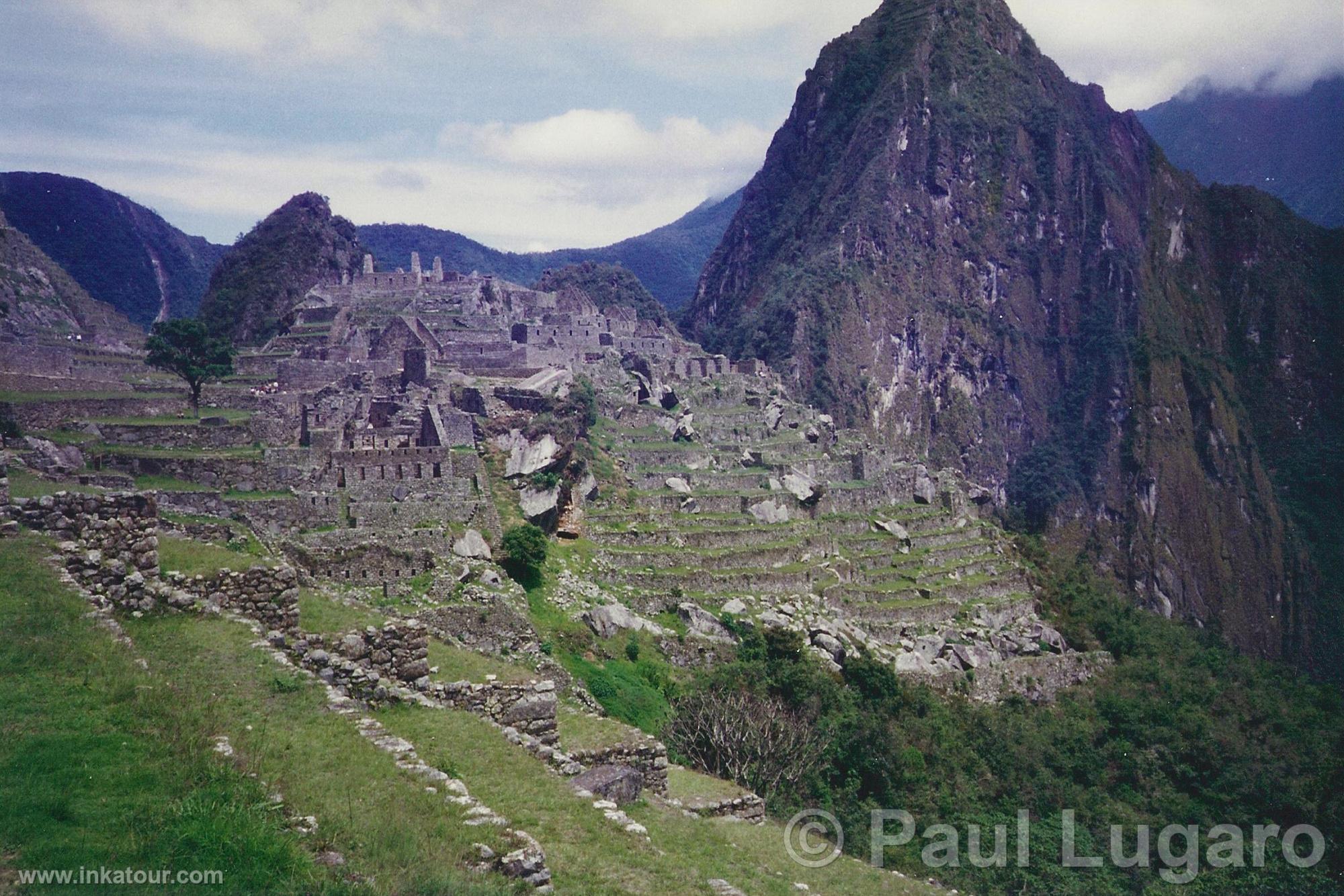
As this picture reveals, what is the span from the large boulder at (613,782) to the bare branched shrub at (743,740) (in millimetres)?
9483

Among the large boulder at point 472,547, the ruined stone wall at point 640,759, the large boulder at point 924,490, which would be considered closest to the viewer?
the ruined stone wall at point 640,759

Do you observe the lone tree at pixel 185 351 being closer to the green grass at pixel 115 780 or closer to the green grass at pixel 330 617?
the green grass at pixel 330 617

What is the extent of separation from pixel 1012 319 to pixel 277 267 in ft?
485

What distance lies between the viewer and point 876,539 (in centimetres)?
4875

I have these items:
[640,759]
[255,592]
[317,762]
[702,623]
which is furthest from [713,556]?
[317,762]

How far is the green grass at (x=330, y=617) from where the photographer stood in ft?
40.4

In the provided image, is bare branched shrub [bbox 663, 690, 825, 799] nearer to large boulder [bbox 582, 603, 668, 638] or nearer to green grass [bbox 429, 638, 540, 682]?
large boulder [bbox 582, 603, 668, 638]

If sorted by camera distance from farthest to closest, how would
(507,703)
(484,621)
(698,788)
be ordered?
(484,621) < (698,788) < (507,703)

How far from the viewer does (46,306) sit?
62.8m

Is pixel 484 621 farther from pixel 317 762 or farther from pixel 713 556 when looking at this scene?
pixel 713 556

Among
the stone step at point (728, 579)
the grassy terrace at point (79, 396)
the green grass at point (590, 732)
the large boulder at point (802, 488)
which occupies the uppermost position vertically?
the grassy terrace at point (79, 396)

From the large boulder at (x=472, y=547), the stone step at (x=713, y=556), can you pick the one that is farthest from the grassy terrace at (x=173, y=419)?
the stone step at (x=713, y=556)

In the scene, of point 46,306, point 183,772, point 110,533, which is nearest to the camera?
point 183,772

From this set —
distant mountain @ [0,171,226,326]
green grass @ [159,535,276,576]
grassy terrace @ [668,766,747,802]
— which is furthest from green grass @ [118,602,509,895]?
distant mountain @ [0,171,226,326]
